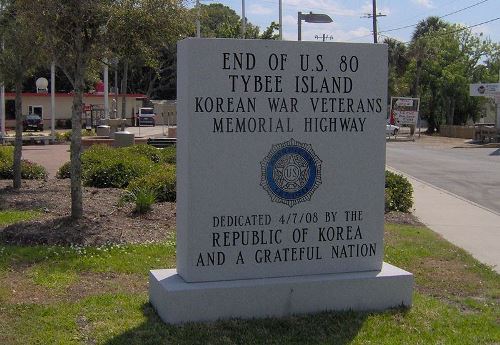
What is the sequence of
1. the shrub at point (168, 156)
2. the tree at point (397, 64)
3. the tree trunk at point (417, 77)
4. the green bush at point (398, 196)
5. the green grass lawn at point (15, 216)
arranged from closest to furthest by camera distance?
the green grass lawn at point (15, 216)
the green bush at point (398, 196)
the shrub at point (168, 156)
the tree trunk at point (417, 77)
the tree at point (397, 64)

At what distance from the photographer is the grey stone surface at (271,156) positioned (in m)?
5.50

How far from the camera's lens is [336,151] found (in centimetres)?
588

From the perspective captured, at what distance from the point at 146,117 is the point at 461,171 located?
44.7 meters

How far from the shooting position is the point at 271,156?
224 inches

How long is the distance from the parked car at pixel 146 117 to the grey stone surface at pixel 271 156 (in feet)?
189

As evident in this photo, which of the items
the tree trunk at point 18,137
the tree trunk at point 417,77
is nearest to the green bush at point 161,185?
the tree trunk at point 18,137

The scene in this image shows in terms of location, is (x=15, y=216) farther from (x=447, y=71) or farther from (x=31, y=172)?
(x=447, y=71)

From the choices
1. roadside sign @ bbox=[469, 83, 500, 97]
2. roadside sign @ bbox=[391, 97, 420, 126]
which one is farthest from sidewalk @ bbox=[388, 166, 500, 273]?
roadside sign @ bbox=[469, 83, 500, 97]

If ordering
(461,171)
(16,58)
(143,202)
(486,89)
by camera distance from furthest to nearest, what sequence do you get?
(486,89)
(461,171)
(16,58)
(143,202)

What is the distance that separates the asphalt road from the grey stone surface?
8.19 meters

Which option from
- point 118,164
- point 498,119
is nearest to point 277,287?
point 118,164

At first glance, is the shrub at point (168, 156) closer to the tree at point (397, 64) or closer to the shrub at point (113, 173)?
Answer: the shrub at point (113, 173)

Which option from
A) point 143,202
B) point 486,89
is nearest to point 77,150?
point 143,202

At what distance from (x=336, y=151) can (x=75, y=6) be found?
459 centimetres
